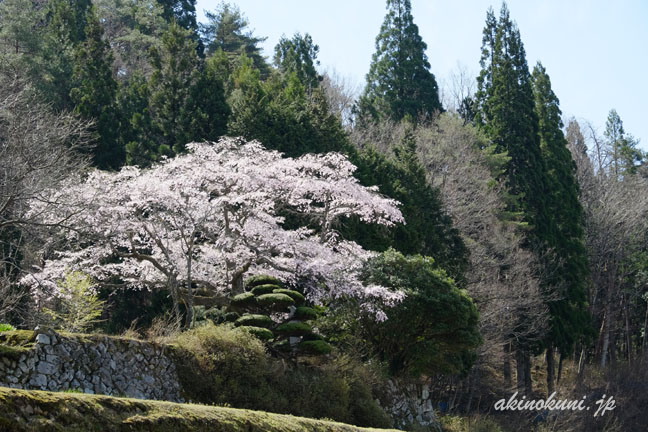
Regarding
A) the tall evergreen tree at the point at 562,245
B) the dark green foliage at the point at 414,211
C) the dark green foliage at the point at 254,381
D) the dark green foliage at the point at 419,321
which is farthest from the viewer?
the tall evergreen tree at the point at 562,245

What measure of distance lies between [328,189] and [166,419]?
39.0ft

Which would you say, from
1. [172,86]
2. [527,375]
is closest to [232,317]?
[172,86]

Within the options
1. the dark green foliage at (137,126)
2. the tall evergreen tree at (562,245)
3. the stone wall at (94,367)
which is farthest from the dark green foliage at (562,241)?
the stone wall at (94,367)

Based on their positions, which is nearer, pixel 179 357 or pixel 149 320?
pixel 179 357

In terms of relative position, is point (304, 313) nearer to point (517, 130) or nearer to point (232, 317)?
point (232, 317)

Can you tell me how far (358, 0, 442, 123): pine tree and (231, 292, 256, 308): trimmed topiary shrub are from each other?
2456cm

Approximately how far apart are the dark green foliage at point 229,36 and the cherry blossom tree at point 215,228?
2772 centimetres

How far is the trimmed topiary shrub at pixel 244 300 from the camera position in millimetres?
14750

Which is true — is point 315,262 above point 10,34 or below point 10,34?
below

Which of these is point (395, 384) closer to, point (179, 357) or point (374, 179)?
point (179, 357)

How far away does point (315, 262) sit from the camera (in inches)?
651

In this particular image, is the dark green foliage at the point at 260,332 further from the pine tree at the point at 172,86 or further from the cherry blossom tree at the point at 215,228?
the pine tree at the point at 172,86

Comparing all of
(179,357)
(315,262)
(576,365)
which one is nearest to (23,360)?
(179,357)

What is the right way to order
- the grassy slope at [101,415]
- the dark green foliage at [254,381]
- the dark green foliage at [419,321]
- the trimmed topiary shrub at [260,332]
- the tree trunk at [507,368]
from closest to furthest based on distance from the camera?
1. the grassy slope at [101,415]
2. the dark green foliage at [254,381]
3. the trimmed topiary shrub at [260,332]
4. the dark green foliage at [419,321]
5. the tree trunk at [507,368]
